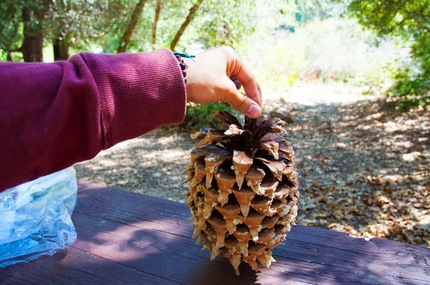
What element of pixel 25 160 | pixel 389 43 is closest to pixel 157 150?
pixel 25 160

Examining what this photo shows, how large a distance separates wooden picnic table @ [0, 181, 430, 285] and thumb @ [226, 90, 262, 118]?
1.52 ft

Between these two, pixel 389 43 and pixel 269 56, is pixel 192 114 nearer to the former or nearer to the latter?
pixel 269 56

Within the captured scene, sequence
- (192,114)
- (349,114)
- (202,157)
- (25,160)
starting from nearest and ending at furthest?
(25,160) < (202,157) < (192,114) < (349,114)

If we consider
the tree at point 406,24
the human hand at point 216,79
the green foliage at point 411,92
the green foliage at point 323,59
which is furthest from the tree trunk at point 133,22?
the human hand at point 216,79

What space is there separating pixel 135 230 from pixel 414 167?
312cm

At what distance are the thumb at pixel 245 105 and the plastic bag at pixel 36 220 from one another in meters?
0.75

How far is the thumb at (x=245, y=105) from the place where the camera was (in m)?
0.95

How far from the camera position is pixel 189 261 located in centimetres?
112

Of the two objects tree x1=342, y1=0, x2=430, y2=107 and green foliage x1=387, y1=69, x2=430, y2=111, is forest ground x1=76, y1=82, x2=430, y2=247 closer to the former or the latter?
green foliage x1=387, y1=69, x2=430, y2=111

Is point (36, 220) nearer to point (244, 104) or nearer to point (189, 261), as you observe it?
point (189, 261)

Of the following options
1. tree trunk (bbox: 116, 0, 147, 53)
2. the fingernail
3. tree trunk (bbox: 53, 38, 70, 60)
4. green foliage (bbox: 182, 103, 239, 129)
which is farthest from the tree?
tree trunk (bbox: 53, 38, 70, 60)

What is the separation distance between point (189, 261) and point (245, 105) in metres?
0.51

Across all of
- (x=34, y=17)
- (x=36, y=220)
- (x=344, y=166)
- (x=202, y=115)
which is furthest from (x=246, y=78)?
(x=34, y=17)

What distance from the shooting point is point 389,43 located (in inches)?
379
